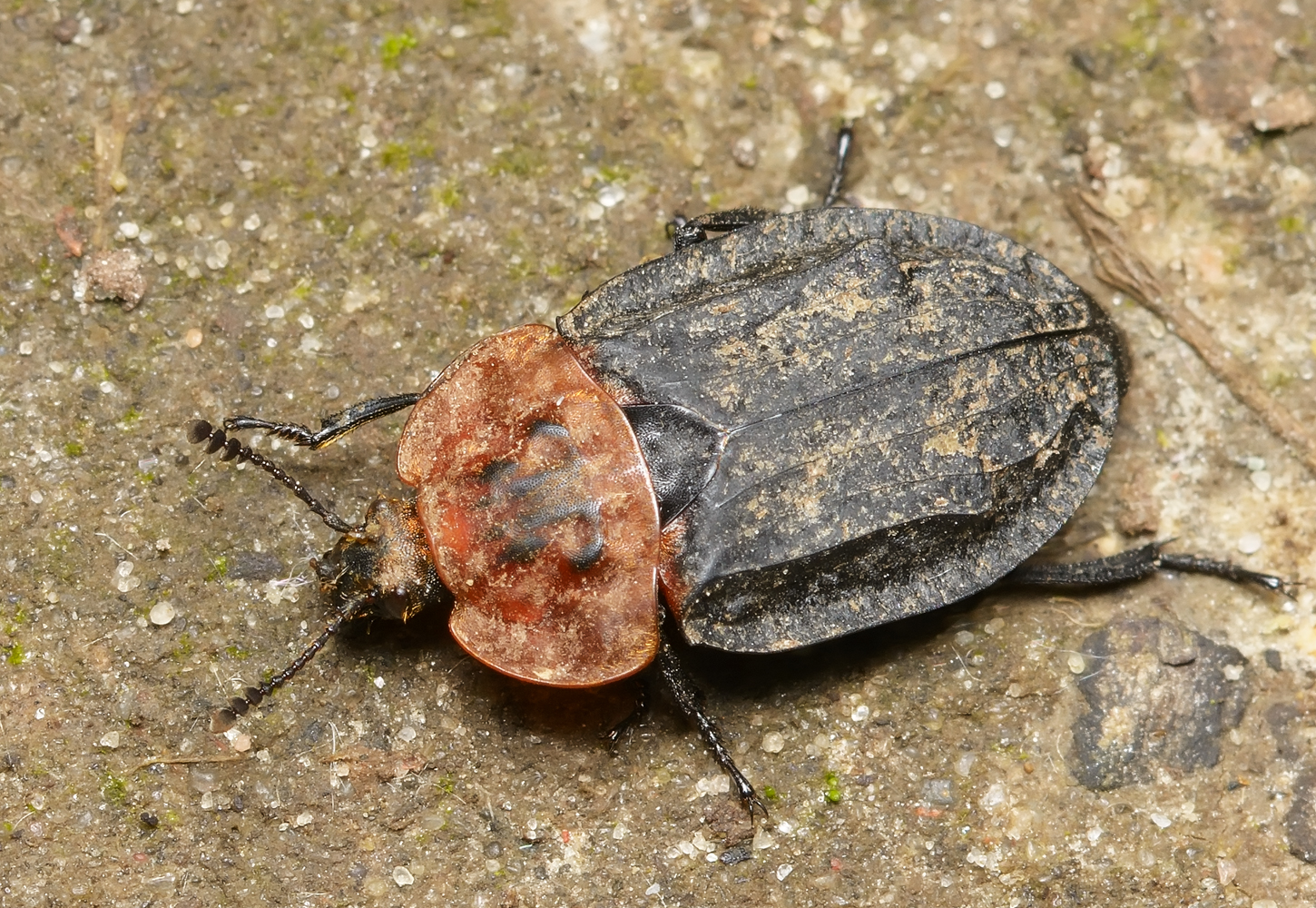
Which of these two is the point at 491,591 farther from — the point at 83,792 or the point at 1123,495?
the point at 1123,495

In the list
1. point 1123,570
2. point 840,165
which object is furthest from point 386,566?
point 1123,570

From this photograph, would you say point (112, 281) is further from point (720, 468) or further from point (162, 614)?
point (720, 468)

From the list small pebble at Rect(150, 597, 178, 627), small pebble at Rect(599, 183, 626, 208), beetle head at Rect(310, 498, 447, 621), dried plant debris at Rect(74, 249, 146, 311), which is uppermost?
small pebble at Rect(599, 183, 626, 208)

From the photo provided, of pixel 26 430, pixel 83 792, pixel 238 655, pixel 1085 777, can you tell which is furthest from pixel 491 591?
pixel 1085 777

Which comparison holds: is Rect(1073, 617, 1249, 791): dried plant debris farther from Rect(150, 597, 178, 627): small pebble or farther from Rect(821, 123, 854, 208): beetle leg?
Rect(150, 597, 178, 627): small pebble

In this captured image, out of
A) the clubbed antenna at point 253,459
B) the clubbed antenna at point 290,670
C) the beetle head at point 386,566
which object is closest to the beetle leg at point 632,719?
the beetle head at point 386,566

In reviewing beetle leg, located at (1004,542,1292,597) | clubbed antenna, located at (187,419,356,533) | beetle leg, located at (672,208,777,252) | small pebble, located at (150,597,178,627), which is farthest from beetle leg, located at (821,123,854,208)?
small pebble, located at (150,597,178,627)

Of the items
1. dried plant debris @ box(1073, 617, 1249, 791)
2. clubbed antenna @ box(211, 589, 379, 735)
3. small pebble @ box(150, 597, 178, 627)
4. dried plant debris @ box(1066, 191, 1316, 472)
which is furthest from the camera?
dried plant debris @ box(1066, 191, 1316, 472)

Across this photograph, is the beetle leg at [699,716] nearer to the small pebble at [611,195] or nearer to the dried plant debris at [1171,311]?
the small pebble at [611,195]
